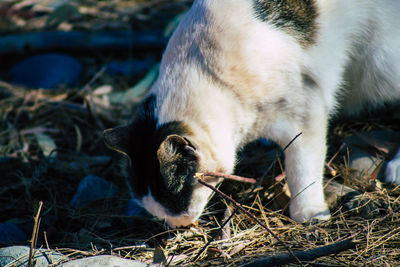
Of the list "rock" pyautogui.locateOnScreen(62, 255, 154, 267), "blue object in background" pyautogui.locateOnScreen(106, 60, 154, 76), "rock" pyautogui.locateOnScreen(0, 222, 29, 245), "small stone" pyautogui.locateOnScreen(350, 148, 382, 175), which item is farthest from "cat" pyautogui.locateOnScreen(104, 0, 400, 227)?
"blue object in background" pyautogui.locateOnScreen(106, 60, 154, 76)

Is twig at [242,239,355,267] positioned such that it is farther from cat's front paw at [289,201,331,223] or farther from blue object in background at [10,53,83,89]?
blue object in background at [10,53,83,89]

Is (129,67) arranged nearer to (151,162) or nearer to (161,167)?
(151,162)

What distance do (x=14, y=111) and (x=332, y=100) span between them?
2703mm

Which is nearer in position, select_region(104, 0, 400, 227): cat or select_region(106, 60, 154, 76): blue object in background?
select_region(104, 0, 400, 227): cat

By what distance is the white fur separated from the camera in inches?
79.0

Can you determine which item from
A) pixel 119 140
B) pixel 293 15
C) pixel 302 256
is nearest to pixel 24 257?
pixel 119 140

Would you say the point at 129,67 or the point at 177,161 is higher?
the point at 177,161

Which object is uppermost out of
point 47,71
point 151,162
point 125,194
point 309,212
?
point 151,162

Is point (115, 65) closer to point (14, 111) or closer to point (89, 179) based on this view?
point (14, 111)

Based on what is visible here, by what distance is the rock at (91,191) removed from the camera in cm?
256

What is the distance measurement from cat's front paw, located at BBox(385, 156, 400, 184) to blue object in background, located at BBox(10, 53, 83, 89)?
299cm

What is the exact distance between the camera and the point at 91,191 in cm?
260

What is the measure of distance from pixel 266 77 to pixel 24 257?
1.41m

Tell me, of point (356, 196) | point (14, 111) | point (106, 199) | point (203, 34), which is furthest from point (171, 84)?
point (14, 111)
